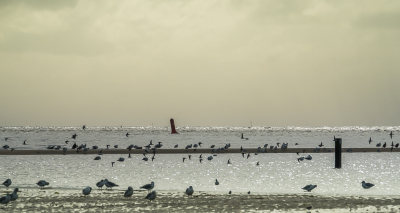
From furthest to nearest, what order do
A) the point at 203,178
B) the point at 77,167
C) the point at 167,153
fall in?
the point at 167,153 < the point at 77,167 < the point at 203,178

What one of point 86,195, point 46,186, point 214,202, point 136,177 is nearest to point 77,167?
point 136,177

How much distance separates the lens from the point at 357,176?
2575 centimetres

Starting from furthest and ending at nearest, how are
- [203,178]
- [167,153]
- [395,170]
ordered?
[167,153], [395,170], [203,178]

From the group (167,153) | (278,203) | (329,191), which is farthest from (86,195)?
(167,153)

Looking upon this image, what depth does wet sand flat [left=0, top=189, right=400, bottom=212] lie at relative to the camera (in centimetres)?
1327

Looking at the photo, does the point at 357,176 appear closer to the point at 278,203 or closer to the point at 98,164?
the point at 278,203

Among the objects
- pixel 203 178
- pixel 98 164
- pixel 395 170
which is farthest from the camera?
pixel 98 164

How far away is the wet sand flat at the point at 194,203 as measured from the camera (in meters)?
13.3

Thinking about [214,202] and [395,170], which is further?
[395,170]

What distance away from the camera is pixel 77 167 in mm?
30609

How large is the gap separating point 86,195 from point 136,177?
8921 millimetres

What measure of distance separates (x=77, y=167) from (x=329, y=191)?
63.3 ft

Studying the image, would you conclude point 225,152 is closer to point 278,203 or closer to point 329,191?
point 329,191

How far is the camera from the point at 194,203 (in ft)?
47.4
